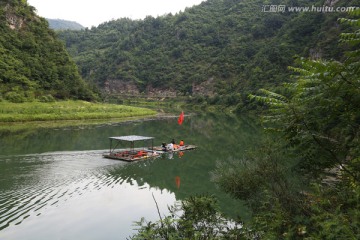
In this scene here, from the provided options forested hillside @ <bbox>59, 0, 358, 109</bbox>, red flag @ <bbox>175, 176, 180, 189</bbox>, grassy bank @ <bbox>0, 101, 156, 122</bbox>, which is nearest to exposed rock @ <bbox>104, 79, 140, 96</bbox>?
forested hillside @ <bbox>59, 0, 358, 109</bbox>

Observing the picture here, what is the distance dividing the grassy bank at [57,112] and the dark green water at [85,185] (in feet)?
44.4

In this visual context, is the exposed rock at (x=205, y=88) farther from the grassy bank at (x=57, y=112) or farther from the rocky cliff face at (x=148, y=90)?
the grassy bank at (x=57, y=112)

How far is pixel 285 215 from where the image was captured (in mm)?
12367

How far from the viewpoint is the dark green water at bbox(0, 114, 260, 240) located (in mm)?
18719

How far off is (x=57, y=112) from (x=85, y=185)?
46.5 metres

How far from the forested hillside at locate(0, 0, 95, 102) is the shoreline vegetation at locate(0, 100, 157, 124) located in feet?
13.5

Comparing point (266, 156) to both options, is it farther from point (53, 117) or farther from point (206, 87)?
point (206, 87)

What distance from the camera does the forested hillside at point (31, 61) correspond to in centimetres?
7575

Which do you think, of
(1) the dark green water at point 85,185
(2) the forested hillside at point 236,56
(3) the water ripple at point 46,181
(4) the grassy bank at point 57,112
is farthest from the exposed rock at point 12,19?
(3) the water ripple at point 46,181

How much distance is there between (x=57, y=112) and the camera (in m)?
68.8

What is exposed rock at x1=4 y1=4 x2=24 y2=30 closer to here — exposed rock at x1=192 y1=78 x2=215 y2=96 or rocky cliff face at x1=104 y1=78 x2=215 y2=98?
exposed rock at x1=192 y1=78 x2=215 y2=96

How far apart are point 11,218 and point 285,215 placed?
48.0 ft

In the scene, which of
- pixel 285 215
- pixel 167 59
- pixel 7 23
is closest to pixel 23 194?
pixel 285 215

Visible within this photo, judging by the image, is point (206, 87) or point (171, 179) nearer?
point (171, 179)
